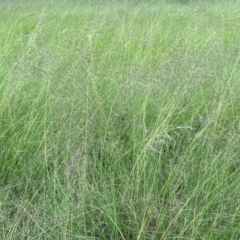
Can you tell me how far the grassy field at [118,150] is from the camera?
1.53 m

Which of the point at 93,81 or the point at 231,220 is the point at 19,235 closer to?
the point at 231,220

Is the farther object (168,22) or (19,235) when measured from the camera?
(168,22)

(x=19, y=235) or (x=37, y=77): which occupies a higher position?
(x=37, y=77)

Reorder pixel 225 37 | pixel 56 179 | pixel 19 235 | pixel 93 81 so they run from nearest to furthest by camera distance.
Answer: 1. pixel 19 235
2. pixel 56 179
3. pixel 93 81
4. pixel 225 37

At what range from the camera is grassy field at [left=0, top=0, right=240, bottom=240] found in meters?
1.53

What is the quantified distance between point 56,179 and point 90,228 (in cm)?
26

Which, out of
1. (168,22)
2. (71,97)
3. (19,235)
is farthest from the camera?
(168,22)

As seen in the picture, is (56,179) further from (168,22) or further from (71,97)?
(168,22)

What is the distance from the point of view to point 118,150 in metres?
1.85

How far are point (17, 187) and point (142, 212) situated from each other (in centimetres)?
53

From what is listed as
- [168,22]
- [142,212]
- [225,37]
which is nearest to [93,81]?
[142,212]

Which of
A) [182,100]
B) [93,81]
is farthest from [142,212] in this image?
[93,81]

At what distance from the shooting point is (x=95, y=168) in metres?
1.77

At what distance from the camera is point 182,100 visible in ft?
6.89
